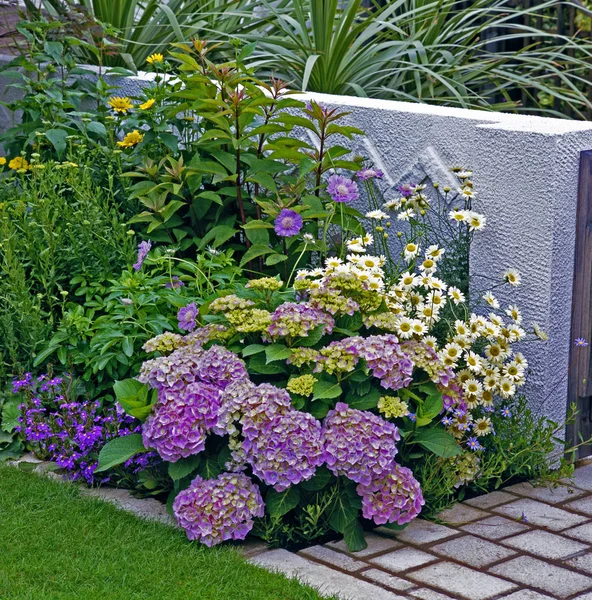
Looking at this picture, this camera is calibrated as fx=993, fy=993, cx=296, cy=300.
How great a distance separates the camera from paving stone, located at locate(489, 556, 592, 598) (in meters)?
2.96

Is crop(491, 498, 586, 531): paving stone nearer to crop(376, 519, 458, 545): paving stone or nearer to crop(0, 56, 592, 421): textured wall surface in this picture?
crop(376, 519, 458, 545): paving stone

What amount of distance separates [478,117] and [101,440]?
2.06 metres

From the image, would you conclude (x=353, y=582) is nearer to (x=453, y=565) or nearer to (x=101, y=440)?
(x=453, y=565)

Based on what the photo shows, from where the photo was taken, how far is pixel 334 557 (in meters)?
3.19

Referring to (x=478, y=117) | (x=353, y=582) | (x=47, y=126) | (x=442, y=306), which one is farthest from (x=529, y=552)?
(x=47, y=126)

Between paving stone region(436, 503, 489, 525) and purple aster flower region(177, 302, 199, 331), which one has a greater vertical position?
purple aster flower region(177, 302, 199, 331)

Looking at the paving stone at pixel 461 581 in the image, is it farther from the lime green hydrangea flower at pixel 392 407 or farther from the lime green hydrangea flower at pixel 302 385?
the lime green hydrangea flower at pixel 302 385

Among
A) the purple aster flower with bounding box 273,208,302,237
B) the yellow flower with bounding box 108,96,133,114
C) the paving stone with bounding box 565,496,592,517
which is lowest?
the paving stone with bounding box 565,496,592,517

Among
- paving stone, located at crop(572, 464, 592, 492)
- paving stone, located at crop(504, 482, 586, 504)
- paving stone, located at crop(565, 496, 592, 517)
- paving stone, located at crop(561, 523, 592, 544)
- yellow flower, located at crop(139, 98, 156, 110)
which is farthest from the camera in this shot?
yellow flower, located at crop(139, 98, 156, 110)

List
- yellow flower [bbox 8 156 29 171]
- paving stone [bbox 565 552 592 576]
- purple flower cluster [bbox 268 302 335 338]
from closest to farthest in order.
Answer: paving stone [bbox 565 552 592 576]
purple flower cluster [bbox 268 302 335 338]
yellow flower [bbox 8 156 29 171]

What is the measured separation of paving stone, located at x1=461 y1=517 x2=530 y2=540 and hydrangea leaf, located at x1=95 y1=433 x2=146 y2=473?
46.3 inches

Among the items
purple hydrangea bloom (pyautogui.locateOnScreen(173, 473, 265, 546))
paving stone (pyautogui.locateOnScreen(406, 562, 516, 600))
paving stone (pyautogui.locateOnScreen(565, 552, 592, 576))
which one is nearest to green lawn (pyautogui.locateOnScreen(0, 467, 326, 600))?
purple hydrangea bloom (pyautogui.locateOnScreen(173, 473, 265, 546))

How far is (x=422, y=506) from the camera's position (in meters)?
3.55

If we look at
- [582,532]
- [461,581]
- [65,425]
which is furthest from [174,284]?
[582,532]
